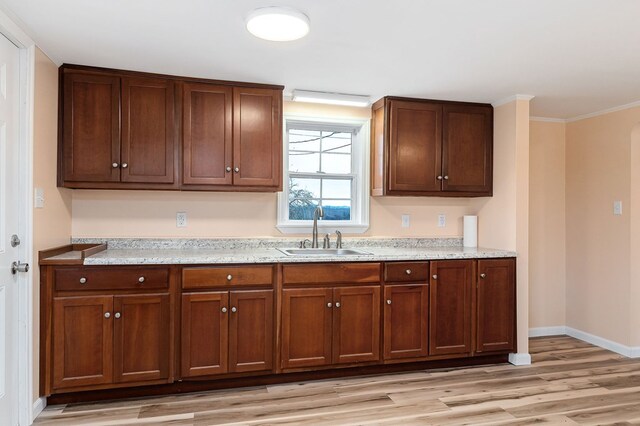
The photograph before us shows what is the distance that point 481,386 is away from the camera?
303 cm

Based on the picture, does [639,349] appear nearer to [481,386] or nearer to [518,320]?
[518,320]

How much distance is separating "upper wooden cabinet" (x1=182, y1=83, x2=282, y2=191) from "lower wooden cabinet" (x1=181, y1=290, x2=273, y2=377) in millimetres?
867

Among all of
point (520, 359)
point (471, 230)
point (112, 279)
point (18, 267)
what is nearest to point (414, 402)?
point (520, 359)

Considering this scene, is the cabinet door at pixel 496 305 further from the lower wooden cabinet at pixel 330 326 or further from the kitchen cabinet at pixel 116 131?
the kitchen cabinet at pixel 116 131

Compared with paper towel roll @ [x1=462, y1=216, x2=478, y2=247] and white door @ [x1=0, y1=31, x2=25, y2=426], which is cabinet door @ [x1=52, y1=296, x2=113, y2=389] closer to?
white door @ [x1=0, y1=31, x2=25, y2=426]

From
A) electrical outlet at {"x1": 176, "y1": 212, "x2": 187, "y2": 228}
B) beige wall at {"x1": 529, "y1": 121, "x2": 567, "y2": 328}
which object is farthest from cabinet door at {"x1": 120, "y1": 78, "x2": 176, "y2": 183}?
beige wall at {"x1": 529, "y1": 121, "x2": 567, "y2": 328}

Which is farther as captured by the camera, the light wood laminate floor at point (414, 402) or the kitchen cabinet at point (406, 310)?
the kitchen cabinet at point (406, 310)

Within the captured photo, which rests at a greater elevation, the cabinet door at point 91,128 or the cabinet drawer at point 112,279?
the cabinet door at point 91,128

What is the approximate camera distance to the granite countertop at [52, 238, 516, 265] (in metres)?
2.79

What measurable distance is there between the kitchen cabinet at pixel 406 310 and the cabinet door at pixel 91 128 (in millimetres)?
2179

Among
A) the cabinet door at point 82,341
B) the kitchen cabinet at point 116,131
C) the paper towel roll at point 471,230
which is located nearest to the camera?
the cabinet door at point 82,341

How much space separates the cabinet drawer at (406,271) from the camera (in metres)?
3.17

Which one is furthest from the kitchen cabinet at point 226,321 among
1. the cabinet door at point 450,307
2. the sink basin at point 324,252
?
the cabinet door at point 450,307

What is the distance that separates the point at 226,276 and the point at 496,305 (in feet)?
7.22
